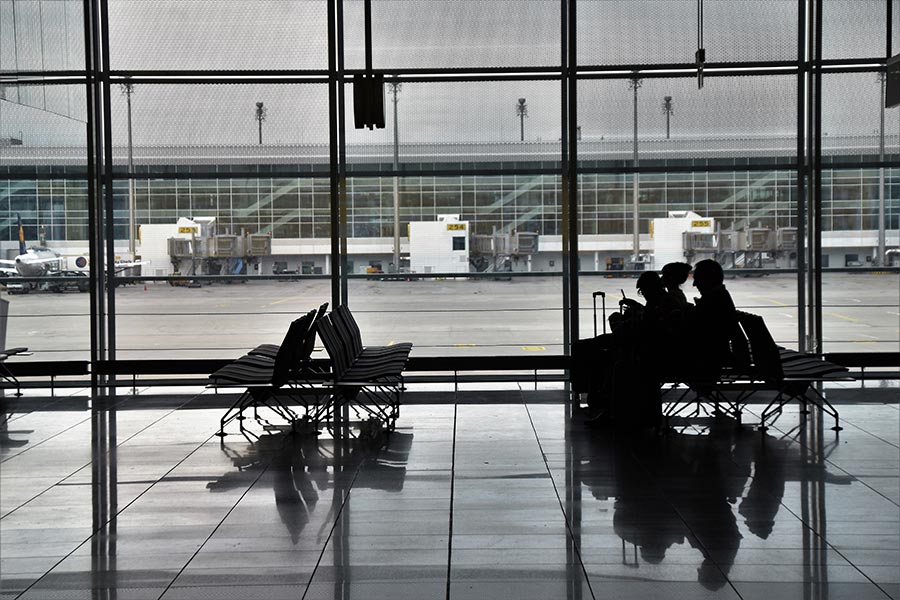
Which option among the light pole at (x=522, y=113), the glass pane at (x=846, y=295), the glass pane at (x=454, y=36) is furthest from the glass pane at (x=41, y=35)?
the glass pane at (x=846, y=295)

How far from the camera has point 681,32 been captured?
970cm

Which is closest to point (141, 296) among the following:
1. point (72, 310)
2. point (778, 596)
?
point (72, 310)

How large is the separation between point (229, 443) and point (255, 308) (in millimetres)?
3454

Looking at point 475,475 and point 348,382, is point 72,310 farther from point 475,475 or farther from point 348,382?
point 475,475

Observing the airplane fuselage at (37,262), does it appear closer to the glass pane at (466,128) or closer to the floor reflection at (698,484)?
the glass pane at (466,128)

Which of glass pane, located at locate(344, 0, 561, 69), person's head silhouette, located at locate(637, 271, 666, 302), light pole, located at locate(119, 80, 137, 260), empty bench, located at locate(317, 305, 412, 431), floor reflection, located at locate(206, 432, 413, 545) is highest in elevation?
glass pane, located at locate(344, 0, 561, 69)

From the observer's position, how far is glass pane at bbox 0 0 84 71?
9.59m

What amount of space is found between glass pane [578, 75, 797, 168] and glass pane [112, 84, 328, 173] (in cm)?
254

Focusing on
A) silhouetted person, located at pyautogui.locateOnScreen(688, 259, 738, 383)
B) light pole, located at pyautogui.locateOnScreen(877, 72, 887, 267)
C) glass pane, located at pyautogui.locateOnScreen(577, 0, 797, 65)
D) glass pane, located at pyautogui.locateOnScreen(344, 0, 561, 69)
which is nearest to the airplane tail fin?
glass pane, located at pyautogui.locateOnScreen(344, 0, 561, 69)

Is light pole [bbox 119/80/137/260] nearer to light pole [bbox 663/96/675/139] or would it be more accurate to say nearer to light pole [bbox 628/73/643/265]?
light pole [bbox 628/73/643/265]

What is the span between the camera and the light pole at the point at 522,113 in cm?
976

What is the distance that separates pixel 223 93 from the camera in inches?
385

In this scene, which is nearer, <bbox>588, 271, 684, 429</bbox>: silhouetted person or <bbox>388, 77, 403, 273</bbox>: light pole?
<bbox>588, 271, 684, 429</bbox>: silhouetted person

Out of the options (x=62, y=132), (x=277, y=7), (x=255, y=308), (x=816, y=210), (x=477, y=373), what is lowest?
(x=477, y=373)
